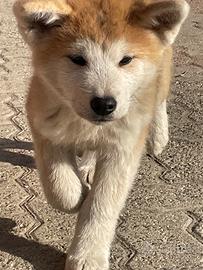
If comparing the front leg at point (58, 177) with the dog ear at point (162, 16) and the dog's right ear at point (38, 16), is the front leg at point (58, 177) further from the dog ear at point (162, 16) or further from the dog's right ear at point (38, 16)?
the dog ear at point (162, 16)

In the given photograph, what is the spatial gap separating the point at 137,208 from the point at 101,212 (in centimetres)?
51

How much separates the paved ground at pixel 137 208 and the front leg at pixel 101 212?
0.41 ft

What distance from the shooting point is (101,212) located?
3449mm

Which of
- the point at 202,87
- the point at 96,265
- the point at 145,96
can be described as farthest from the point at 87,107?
the point at 202,87

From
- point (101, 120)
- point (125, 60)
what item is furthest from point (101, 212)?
point (125, 60)

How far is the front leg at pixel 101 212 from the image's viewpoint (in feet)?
11.2

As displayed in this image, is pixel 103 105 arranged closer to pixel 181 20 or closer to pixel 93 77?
pixel 93 77

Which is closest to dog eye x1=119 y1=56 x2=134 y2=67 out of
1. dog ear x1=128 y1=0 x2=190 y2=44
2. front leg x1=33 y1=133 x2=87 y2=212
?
dog ear x1=128 y1=0 x2=190 y2=44

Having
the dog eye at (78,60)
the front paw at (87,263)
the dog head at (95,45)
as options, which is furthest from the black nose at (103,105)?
the front paw at (87,263)

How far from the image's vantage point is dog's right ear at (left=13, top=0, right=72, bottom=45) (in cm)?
308

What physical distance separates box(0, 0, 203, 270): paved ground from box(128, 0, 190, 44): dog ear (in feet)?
3.13

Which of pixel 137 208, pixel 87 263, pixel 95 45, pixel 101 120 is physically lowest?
pixel 137 208

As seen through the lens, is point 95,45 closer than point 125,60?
Yes

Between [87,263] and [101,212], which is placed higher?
[101,212]
